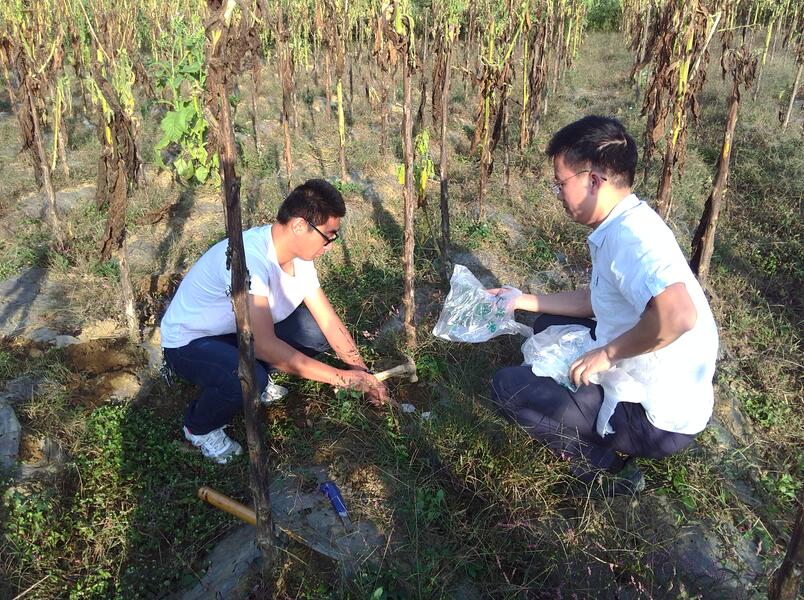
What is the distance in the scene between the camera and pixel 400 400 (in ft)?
9.24

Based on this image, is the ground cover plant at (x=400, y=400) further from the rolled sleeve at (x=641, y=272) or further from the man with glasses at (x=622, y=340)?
the rolled sleeve at (x=641, y=272)

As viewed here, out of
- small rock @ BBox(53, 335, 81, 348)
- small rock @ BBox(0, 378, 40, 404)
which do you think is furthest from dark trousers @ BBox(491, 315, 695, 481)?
small rock @ BBox(53, 335, 81, 348)

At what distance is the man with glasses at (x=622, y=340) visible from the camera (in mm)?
1829

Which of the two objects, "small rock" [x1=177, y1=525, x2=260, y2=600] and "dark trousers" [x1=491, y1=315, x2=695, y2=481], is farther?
"dark trousers" [x1=491, y1=315, x2=695, y2=481]

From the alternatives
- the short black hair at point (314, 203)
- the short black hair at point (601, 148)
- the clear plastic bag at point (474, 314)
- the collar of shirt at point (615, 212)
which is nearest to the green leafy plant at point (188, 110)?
the short black hair at point (314, 203)

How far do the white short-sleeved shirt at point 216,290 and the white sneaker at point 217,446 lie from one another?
1.49 ft

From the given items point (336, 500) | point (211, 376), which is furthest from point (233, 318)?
point (336, 500)

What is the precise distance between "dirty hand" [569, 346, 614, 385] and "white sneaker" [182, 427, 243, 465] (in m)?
1.56

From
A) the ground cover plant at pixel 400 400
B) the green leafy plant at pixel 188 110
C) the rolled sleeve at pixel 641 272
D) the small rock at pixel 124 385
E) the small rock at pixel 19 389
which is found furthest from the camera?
the green leafy plant at pixel 188 110

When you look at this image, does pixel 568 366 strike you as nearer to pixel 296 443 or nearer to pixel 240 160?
pixel 296 443

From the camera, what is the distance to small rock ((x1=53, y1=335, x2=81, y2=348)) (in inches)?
127

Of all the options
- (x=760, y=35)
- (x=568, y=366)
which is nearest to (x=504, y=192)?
(x=568, y=366)

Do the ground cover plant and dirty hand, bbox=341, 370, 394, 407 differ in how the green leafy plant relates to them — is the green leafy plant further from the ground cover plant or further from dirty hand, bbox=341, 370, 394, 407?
dirty hand, bbox=341, 370, 394, 407

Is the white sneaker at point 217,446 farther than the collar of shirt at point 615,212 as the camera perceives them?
Yes
